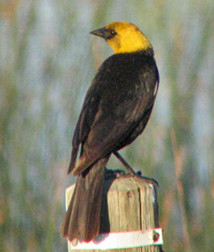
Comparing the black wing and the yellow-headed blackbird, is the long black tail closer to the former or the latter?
the yellow-headed blackbird

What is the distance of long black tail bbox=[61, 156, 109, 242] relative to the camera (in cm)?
189

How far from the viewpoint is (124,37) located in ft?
11.3

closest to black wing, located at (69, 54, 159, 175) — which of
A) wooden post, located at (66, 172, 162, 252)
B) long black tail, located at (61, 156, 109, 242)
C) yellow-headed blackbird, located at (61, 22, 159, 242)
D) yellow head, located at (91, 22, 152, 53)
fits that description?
yellow-headed blackbird, located at (61, 22, 159, 242)

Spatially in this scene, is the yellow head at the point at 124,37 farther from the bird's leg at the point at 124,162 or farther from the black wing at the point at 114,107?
the bird's leg at the point at 124,162

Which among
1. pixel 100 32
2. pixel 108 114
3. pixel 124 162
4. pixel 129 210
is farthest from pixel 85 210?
pixel 100 32

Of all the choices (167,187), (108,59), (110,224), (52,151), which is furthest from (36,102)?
(110,224)

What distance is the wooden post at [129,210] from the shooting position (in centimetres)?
189

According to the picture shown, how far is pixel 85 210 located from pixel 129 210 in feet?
0.76

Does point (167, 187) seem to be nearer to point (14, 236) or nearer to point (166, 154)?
point (166, 154)

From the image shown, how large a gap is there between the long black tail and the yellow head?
1.41 meters

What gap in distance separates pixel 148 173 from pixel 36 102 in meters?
0.89

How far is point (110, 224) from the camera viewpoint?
6.30 feet

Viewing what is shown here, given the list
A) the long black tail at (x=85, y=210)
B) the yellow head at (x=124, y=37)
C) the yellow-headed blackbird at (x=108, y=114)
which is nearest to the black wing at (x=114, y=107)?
the yellow-headed blackbird at (x=108, y=114)

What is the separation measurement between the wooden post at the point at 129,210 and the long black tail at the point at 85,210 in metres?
0.05
